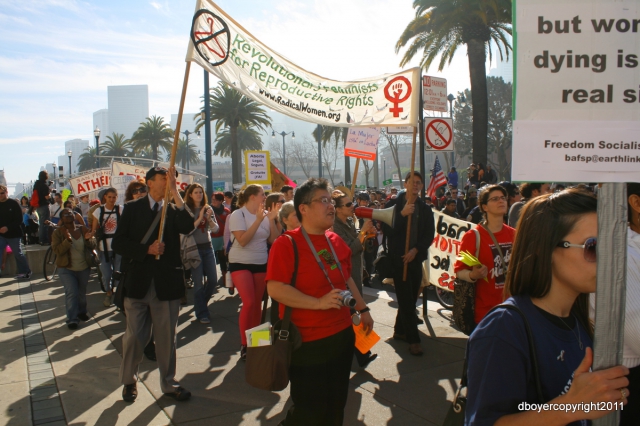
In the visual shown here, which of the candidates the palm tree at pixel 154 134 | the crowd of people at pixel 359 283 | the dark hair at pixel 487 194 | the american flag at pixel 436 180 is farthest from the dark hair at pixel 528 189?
the palm tree at pixel 154 134

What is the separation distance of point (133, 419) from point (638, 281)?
3.86 metres

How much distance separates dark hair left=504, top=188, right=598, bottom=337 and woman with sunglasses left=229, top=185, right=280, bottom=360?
423 centimetres

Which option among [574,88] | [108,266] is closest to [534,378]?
[574,88]

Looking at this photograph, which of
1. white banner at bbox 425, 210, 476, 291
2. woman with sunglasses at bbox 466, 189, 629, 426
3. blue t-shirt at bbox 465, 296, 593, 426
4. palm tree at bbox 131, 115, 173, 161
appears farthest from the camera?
palm tree at bbox 131, 115, 173, 161

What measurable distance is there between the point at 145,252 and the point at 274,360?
1.97m

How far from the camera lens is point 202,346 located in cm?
664

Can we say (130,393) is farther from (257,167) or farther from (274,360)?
(257,167)

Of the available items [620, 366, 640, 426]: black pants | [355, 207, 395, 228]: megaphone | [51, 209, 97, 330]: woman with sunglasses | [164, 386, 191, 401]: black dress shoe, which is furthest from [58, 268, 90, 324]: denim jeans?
[620, 366, 640, 426]: black pants

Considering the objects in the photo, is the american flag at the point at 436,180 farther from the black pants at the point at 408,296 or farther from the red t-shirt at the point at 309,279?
the red t-shirt at the point at 309,279

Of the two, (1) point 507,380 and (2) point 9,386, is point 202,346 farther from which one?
(1) point 507,380

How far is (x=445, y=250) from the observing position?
297 inches

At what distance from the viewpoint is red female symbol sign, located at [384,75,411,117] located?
21.6 ft

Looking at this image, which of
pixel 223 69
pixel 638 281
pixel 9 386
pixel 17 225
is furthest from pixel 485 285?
pixel 17 225

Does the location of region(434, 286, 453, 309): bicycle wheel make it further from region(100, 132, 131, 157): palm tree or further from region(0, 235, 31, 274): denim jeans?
region(100, 132, 131, 157): palm tree
